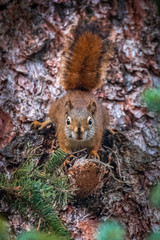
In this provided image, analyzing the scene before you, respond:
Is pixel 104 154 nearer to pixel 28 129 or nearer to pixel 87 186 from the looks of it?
pixel 87 186

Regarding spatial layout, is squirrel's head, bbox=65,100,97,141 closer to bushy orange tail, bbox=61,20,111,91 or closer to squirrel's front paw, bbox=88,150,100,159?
squirrel's front paw, bbox=88,150,100,159

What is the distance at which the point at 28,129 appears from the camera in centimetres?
214

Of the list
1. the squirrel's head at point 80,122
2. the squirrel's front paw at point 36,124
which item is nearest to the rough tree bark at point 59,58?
the squirrel's front paw at point 36,124

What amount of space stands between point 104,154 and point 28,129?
59 centimetres

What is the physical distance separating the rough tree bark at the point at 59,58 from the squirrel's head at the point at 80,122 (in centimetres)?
20

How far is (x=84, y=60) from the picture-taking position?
2.14 m

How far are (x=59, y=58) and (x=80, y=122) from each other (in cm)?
67

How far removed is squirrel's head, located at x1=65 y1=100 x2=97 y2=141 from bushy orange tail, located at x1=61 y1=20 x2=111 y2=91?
276mm

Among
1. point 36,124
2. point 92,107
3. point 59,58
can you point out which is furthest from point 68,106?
point 59,58

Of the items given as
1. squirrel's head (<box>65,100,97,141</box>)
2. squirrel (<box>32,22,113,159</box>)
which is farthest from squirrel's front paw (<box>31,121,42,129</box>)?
squirrel's head (<box>65,100,97,141</box>)

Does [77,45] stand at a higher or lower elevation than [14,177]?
higher

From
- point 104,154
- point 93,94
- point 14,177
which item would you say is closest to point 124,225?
point 104,154

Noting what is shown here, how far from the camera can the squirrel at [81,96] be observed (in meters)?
1.95

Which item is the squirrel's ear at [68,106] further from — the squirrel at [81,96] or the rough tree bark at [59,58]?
the rough tree bark at [59,58]
